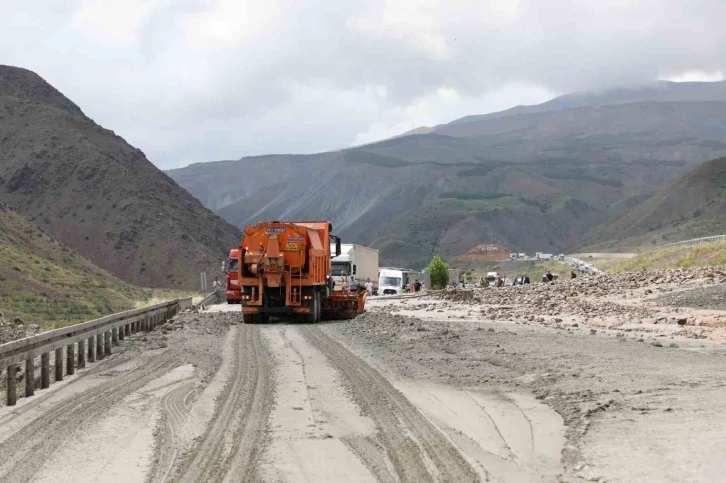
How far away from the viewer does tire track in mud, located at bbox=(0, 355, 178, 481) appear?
9.12m

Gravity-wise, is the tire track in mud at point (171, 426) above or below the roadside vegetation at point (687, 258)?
below

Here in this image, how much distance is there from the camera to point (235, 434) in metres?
10.4

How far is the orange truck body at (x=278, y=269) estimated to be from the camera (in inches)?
→ 1292

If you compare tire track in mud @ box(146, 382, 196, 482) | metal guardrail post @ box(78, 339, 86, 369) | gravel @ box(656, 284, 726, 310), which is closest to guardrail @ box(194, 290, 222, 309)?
gravel @ box(656, 284, 726, 310)

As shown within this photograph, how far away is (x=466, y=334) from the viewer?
24.3m

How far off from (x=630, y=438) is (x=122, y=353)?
14.2 meters

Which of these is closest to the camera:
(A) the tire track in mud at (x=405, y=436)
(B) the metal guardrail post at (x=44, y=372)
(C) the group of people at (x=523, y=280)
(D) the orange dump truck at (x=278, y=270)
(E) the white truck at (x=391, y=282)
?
(A) the tire track in mud at (x=405, y=436)

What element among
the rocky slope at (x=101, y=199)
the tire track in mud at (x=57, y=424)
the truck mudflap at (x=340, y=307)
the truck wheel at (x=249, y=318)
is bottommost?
the tire track in mud at (x=57, y=424)

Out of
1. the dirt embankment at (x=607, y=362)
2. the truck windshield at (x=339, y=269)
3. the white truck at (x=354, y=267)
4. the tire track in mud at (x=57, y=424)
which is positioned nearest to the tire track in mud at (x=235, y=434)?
the tire track in mud at (x=57, y=424)

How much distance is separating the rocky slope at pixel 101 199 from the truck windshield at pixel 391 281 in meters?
26.2

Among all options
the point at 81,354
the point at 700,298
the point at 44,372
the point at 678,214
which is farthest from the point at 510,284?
the point at 678,214

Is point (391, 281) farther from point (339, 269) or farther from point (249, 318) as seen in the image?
point (249, 318)

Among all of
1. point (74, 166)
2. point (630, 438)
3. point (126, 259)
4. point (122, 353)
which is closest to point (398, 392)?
point (630, 438)

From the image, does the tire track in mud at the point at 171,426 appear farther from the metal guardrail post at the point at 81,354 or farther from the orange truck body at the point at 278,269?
the orange truck body at the point at 278,269
